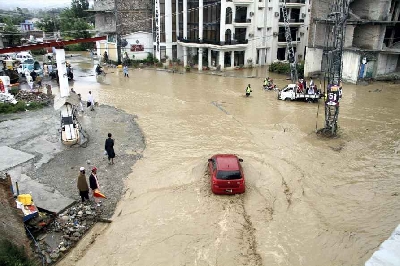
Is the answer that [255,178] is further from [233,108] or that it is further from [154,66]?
[154,66]

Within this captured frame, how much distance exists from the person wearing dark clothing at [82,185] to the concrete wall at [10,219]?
316 cm

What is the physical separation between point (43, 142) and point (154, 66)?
27.0 m

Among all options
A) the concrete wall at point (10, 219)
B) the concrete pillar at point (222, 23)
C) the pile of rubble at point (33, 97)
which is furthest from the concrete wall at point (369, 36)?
the concrete wall at point (10, 219)

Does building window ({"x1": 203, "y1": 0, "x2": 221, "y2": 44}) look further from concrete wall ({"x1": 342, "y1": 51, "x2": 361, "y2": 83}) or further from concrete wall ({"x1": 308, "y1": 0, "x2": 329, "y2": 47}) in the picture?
concrete wall ({"x1": 342, "y1": 51, "x2": 361, "y2": 83})

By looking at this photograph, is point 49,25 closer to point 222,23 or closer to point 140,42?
Answer: point 140,42

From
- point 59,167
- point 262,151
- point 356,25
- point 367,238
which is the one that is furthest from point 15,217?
point 356,25

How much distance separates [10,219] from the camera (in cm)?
984

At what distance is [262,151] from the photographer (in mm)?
18906

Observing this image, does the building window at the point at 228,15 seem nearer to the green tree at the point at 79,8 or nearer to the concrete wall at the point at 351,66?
the concrete wall at the point at 351,66

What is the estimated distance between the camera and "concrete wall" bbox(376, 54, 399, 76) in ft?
117

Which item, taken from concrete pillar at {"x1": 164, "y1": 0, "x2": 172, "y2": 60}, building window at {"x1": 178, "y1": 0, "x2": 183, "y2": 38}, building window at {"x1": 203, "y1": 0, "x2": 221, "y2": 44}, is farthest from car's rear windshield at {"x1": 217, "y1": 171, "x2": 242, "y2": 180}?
building window at {"x1": 178, "y1": 0, "x2": 183, "y2": 38}

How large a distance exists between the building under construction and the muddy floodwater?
8242mm

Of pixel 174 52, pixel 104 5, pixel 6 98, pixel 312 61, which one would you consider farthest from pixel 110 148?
pixel 104 5

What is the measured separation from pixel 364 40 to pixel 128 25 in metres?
28.4
